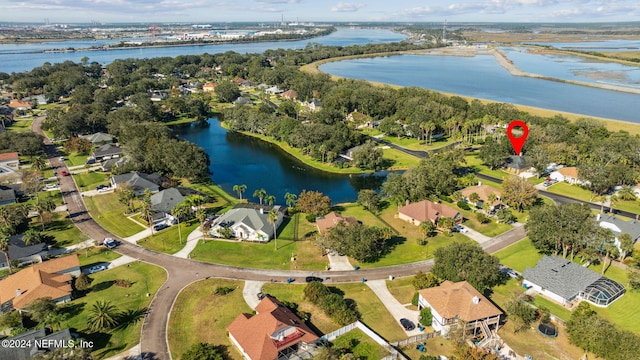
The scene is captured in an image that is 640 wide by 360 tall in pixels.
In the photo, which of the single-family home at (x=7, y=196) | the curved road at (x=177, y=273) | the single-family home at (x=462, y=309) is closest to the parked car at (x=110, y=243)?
the curved road at (x=177, y=273)

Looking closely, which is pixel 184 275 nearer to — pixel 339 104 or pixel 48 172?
pixel 48 172

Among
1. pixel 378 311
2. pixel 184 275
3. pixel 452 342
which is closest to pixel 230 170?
pixel 184 275

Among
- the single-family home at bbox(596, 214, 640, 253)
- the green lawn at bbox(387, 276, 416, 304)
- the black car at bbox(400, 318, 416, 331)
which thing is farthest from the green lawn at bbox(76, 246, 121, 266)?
the single-family home at bbox(596, 214, 640, 253)

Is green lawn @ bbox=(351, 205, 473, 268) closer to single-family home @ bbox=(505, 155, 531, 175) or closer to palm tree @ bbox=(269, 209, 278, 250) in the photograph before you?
palm tree @ bbox=(269, 209, 278, 250)

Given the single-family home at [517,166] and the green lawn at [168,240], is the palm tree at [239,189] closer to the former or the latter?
the green lawn at [168,240]

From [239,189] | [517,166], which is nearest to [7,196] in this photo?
[239,189]
